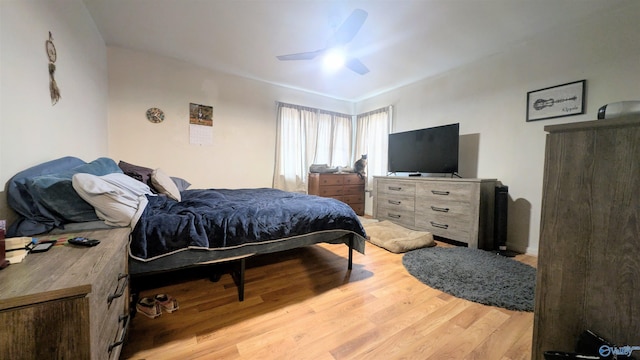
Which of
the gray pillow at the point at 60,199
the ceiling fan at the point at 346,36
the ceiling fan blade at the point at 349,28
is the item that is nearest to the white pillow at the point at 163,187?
the gray pillow at the point at 60,199

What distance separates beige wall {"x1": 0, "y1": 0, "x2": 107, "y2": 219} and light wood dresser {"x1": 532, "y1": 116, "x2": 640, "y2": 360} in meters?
2.17

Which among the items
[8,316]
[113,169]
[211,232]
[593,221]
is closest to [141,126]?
[113,169]

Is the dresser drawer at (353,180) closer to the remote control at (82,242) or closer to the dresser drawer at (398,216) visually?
the dresser drawer at (398,216)

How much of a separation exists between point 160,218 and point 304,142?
3.15m

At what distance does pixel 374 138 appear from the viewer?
4387 millimetres

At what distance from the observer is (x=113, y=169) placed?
1.74m

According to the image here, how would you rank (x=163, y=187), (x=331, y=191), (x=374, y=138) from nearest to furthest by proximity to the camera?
(x=163, y=187), (x=331, y=191), (x=374, y=138)

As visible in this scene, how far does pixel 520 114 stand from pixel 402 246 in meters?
2.04

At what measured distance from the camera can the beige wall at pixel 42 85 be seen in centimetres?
105

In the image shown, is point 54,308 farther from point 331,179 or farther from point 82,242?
point 331,179

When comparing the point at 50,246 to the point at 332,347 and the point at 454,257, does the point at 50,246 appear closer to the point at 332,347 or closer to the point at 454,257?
the point at 332,347

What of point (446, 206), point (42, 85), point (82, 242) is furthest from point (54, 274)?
point (446, 206)

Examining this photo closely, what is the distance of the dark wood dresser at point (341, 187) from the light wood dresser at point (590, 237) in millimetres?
3304

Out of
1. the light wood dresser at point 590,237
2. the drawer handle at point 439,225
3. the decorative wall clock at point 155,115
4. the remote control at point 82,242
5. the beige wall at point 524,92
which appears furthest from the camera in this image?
the decorative wall clock at point 155,115
